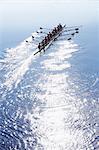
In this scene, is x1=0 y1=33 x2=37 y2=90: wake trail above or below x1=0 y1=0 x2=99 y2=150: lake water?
above

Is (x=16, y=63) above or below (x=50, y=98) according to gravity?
above

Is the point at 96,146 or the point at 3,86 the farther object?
the point at 3,86

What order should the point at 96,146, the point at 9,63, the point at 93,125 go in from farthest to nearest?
the point at 9,63 → the point at 93,125 → the point at 96,146

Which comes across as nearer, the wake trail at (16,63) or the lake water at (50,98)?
the lake water at (50,98)

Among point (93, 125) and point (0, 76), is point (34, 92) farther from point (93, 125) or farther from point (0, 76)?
point (93, 125)

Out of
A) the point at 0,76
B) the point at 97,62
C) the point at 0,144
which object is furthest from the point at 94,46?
the point at 0,144

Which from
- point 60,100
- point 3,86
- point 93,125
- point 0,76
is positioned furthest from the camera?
→ point 0,76

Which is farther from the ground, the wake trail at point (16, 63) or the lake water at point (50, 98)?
the wake trail at point (16, 63)

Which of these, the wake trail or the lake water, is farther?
the wake trail

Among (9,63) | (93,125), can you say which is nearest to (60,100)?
(93,125)

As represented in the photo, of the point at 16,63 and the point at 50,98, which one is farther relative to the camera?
the point at 16,63
